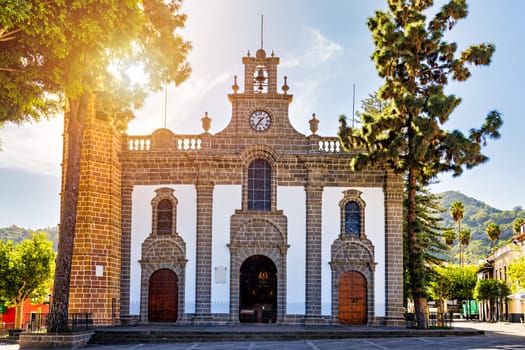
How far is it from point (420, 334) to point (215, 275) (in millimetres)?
8481

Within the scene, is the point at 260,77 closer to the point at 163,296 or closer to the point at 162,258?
the point at 162,258

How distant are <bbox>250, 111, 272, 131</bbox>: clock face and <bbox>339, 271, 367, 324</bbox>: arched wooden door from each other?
279 inches

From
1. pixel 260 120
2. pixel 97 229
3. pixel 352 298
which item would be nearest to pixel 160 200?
pixel 97 229

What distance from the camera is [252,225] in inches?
1015

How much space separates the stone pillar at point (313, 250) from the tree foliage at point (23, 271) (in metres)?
20.5

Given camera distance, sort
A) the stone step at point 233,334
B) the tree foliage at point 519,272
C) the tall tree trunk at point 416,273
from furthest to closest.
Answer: the tree foliage at point 519,272, the tall tree trunk at point 416,273, the stone step at point 233,334

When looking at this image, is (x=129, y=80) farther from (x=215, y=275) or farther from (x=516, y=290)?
(x=516, y=290)

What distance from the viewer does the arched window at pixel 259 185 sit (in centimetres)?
2606

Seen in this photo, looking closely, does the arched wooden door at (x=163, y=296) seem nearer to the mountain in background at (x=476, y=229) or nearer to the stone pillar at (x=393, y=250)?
the stone pillar at (x=393, y=250)

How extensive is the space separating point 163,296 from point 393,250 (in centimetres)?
971

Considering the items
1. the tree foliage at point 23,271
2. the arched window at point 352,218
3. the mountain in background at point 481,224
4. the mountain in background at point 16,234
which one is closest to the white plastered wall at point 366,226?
the arched window at point 352,218

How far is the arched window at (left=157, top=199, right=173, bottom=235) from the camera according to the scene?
26.1m

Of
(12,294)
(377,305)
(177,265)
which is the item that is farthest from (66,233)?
(12,294)

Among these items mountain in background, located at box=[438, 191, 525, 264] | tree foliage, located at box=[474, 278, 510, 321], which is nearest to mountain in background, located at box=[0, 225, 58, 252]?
mountain in background, located at box=[438, 191, 525, 264]
